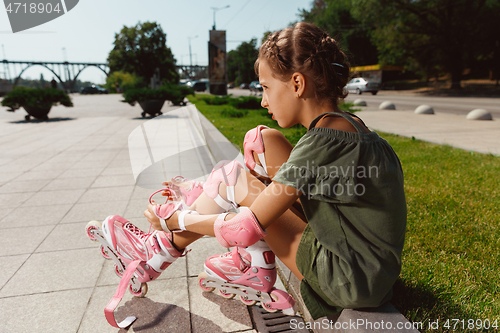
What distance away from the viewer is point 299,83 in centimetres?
133

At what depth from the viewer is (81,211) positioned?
136 inches

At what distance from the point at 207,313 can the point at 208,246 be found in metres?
0.83

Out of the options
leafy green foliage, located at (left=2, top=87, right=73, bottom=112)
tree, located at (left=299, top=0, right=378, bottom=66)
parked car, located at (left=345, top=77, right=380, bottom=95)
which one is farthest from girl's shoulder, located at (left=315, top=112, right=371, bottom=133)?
tree, located at (left=299, top=0, right=378, bottom=66)

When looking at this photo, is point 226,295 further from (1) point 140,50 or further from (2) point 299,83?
(1) point 140,50

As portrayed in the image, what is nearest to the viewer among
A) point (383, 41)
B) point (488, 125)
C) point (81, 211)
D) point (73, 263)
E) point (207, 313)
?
point (207, 313)

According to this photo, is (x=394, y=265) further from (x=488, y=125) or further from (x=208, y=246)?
(x=488, y=125)

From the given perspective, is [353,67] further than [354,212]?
Yes

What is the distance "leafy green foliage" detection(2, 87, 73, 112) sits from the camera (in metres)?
12.4

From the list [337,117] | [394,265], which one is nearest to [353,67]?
[337,117]

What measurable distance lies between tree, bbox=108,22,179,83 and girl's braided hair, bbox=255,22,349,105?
35.5m

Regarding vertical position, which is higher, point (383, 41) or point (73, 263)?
point (383, 41)

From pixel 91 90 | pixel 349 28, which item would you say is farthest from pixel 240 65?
pixel 91 90

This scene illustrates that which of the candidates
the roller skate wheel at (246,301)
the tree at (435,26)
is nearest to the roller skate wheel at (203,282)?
the roller skate wheel at (246,301)

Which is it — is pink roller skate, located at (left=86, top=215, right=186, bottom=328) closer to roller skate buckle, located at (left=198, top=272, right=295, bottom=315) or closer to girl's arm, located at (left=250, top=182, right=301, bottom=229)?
roller skate buckle, located at (left=198, top=272, right=295, bottom=315)
